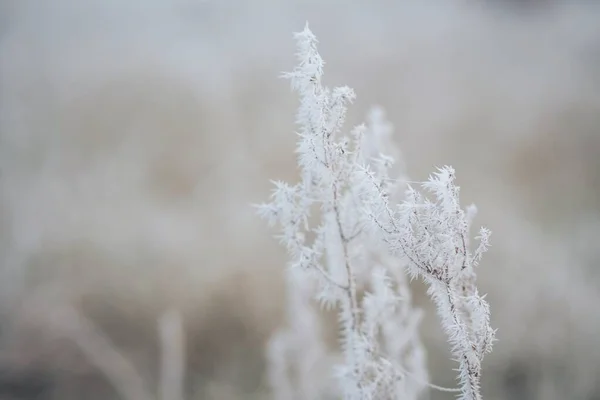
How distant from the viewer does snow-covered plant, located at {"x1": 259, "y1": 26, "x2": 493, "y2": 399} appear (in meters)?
0.91

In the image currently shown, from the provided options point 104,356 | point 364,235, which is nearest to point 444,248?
point 364,235

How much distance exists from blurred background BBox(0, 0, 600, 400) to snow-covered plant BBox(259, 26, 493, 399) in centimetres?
121

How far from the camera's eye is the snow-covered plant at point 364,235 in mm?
911

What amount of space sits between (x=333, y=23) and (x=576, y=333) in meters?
1.77

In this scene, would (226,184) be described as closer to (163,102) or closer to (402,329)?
(163,102)

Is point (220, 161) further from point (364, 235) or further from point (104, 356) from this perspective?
point (364, 235)

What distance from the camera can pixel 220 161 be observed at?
258 cm

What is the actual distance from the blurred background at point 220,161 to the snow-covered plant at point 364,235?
1208mm

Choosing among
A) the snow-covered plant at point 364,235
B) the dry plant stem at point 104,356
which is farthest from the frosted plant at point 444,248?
the dry plant stem at point 104,356

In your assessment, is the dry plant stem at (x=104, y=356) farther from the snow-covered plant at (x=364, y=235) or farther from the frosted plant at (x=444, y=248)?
the frosted plant at (x=444, y=248)

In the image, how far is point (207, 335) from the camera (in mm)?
2420

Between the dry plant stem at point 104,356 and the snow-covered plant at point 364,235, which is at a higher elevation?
the dry plant stem at point 104,356

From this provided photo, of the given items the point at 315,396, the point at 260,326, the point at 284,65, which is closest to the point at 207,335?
the point at 260,326

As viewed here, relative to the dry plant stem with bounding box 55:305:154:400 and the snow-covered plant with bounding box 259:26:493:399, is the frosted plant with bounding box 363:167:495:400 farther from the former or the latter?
the dry plant stem with bounding box 55:305:154:400
